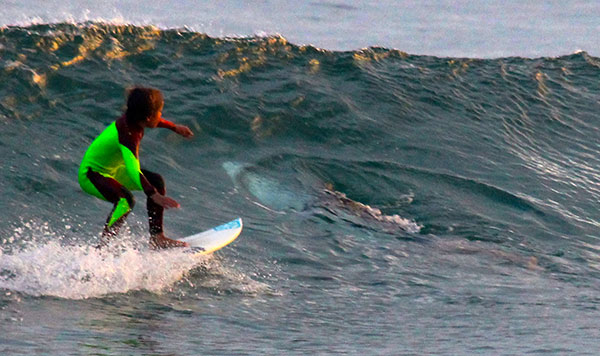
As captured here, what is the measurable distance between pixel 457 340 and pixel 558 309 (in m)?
1.38

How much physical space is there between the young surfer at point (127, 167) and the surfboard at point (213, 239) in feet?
0.70

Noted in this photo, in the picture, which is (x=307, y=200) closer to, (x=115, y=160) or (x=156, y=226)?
(x=156, y=226)

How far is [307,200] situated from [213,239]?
8.00 ft

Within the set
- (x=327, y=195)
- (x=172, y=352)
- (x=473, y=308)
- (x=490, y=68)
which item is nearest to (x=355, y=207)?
(x=327, y=195)

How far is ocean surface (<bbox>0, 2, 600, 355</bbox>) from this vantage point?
6434 mm

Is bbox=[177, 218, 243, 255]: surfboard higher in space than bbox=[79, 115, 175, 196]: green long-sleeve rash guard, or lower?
lower

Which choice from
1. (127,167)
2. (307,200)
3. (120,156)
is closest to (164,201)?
(127,167)

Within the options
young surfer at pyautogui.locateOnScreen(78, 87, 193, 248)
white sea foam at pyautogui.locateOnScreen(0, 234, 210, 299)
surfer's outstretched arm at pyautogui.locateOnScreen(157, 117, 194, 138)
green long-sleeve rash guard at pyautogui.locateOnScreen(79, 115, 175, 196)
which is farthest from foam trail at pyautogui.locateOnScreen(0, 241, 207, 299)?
surfer's outstretched arm at pyautogui.locateOnScreen(157, 117, 194, 138)

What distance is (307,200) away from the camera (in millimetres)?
10422

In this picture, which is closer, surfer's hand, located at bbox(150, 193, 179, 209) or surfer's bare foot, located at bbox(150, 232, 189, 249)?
surfer's hand, located at bbox(150, 193, 179, 209)

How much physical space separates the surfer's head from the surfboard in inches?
49.7

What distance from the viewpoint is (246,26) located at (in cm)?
1398

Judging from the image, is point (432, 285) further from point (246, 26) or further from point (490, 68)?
point (490, 68)

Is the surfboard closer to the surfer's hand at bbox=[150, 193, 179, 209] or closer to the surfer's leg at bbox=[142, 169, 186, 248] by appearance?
the surfer's leg at bbox=[142, 169, 186, 248]
